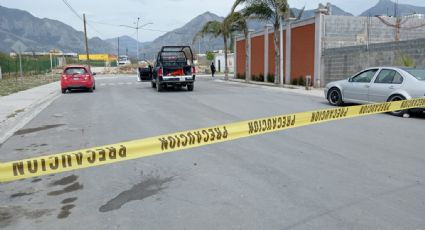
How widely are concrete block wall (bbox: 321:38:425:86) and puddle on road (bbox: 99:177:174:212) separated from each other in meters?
15.9

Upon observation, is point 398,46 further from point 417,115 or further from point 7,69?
point 7,69

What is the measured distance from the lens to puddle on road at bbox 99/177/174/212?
462 cm

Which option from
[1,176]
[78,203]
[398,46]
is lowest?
[78,203]

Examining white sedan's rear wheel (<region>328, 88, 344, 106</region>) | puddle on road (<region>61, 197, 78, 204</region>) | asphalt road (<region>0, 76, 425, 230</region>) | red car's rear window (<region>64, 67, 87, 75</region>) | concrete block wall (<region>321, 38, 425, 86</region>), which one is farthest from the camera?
red car's rear window (<region>64, 67, 87, 75</region>)

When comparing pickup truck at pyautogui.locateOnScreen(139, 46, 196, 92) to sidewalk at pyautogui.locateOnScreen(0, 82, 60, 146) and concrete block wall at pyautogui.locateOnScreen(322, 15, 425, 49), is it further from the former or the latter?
concrete block wall at pyautogui.locateOnScreen(322, 15, 425, 49)

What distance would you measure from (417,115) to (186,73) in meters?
12.8

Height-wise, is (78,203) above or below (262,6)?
below

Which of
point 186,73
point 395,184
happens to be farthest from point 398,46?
point 395,184

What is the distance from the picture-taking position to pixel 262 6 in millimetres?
26125

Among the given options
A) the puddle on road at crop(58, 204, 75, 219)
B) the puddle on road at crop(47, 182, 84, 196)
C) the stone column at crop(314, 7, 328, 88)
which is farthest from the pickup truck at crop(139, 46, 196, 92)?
the puddle on road at crop(58, 204, 75, 219)

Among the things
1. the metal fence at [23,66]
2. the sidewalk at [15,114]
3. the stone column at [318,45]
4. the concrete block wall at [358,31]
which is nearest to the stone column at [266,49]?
the stone column at [318,45]

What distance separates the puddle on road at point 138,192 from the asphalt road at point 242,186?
0.01m

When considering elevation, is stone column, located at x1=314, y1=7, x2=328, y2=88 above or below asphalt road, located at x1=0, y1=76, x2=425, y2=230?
above

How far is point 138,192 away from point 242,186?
1324 millimetres
